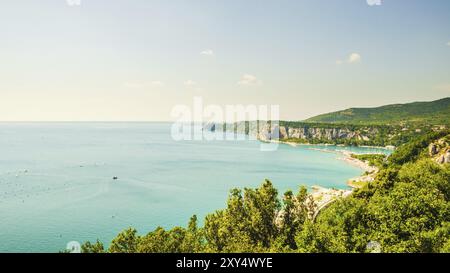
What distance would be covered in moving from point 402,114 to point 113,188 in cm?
6986

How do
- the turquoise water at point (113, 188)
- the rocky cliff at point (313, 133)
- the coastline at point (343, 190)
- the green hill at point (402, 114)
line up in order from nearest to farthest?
the turquoise water at point (113, 188) → the coastline at point (343, 190) → the green hill at point (402, 114) → the rocky cliff at point (313, 133)

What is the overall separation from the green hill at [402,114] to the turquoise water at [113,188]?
1654cm

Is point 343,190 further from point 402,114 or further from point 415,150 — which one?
point 402,114

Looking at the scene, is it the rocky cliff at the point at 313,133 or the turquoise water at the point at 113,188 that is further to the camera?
the rocky cliff at the point at 313,133

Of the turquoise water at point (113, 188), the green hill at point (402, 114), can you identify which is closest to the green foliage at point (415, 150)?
the green hill at point (402, 114)

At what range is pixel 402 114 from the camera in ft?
244

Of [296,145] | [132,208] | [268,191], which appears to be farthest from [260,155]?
[268,191]

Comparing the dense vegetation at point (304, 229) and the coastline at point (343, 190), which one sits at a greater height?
the dense vegetation at point (304, 229)

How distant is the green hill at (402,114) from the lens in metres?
48.0

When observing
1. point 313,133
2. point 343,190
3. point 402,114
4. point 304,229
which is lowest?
point 343,190

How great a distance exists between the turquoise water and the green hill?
54.3 ft

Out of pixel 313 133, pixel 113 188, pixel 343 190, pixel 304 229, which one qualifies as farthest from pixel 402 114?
pixel 304 229

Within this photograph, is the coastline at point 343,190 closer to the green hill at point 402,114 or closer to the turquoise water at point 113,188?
the turquoise water at point 113,188
